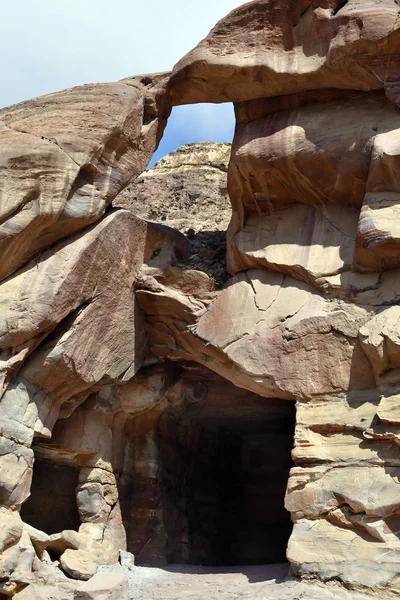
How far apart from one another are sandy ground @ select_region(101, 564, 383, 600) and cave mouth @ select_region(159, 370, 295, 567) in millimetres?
1184

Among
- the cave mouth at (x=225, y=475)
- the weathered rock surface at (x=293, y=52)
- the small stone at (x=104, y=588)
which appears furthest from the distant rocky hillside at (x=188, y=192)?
the small stone at (x=104, y=588)

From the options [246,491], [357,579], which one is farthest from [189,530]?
[357,579]

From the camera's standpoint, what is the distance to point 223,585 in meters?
7.88

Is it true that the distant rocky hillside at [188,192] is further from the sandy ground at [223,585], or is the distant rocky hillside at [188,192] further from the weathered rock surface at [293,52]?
the sandy ground at [223,585]

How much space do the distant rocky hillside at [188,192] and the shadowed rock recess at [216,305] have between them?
1.61m

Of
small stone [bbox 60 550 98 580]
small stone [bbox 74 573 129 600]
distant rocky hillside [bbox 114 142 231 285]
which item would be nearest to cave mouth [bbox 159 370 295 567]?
small stone [bbox 60 550 98 580]

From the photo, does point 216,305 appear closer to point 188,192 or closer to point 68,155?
point 68,155

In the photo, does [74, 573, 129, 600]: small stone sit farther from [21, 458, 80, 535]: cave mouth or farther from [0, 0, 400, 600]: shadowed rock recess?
[21, 458, 80, 535]: cave mouth

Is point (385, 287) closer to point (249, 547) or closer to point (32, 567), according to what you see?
point (32, 567)

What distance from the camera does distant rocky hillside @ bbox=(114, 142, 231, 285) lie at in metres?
11.9

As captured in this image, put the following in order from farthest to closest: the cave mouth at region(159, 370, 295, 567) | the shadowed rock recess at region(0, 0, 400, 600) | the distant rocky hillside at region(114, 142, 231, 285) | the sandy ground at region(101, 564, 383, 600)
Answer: the distant rocky hillside at region(114, 142, 231, 285) → the cave mouth at region(159, 370, 295, 567) → the shadowed rock recess at region(0, 0, 400, 600) → the sandy ground at region(101, 564, 383, 600)

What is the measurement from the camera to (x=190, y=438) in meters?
11.5

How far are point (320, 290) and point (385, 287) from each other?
725mm

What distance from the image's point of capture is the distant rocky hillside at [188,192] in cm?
1191
